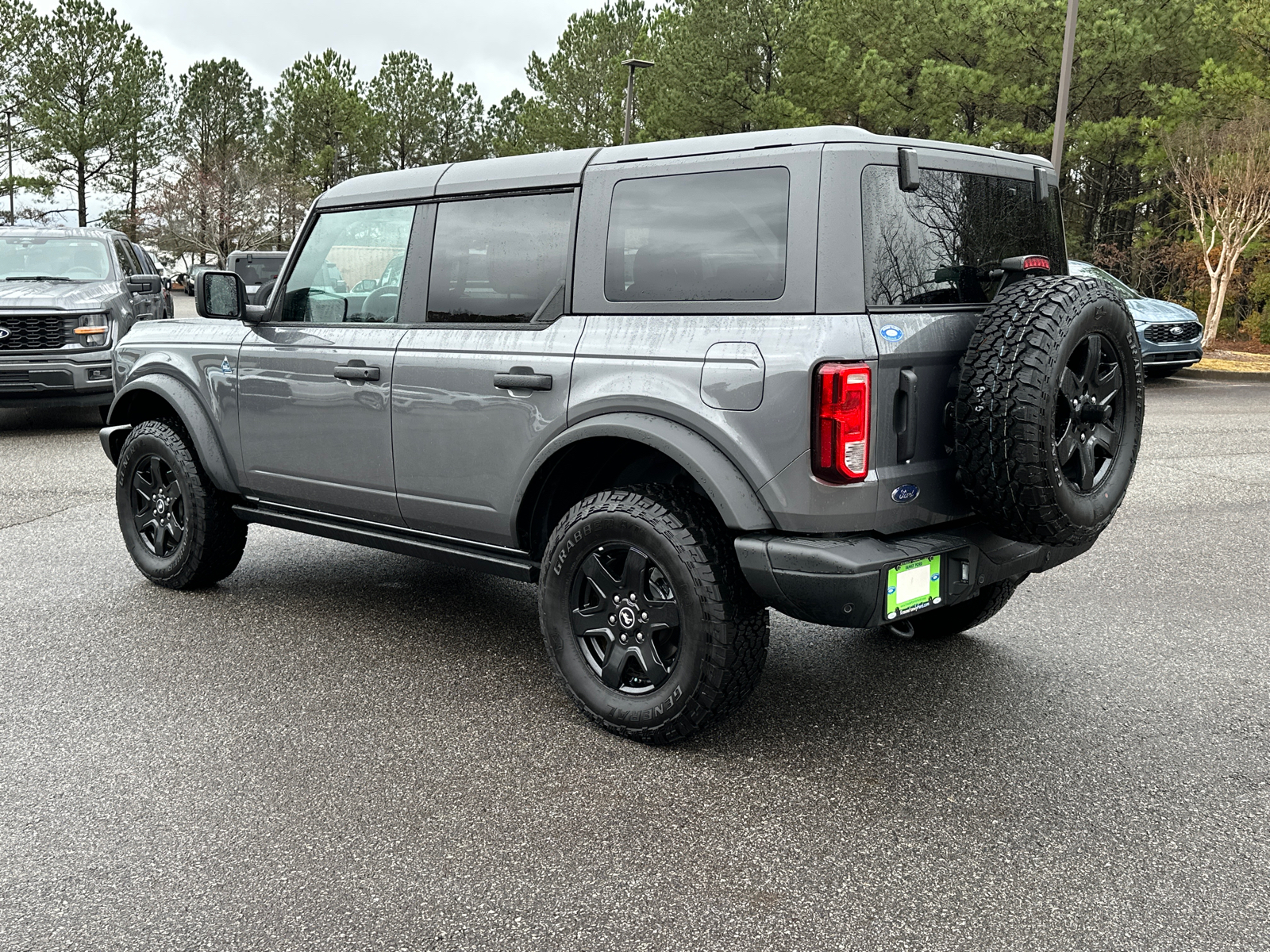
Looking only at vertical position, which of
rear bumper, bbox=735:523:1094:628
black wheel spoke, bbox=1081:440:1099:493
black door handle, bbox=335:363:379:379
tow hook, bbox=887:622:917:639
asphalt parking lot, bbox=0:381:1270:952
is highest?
black door handle, bbox=335:363:379:379

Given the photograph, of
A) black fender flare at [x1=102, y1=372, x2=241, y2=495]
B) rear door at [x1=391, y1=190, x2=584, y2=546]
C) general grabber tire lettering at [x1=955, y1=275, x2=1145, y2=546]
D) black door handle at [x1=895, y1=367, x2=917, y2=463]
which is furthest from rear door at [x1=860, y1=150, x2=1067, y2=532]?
black fender flare at [x1=102, y1=372, x2=241, y2=495]

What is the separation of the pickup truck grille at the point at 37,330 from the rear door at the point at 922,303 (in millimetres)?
9656

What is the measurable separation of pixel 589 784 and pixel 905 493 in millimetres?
1310

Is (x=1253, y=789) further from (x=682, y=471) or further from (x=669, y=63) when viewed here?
(x=669, y=63)

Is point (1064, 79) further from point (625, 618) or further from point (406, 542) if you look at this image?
point (625, 618)

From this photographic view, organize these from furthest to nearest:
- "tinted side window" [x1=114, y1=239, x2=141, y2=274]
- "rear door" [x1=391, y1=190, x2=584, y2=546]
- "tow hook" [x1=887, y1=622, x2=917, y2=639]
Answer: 1. "tinted side window" [x1=114, y1=239, x2=141, y2=274]
2. "tow hook" [x1=887, y1=622, x2=917, y2=639]
3. "rear door" [x1=391, y1=190, x2=584, y2=546]

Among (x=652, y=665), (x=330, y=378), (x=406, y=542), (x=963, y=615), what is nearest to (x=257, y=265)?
(x=330, y=378)

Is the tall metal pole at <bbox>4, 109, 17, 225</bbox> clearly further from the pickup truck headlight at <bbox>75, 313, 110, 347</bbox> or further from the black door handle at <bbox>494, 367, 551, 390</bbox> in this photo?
the black door handle at <bbox>494, 367, 551, 390</bbox>

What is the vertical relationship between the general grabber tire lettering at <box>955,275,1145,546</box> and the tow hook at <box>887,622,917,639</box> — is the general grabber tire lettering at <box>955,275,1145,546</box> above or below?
above

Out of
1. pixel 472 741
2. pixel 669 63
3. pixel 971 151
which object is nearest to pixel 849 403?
pixel 971 151

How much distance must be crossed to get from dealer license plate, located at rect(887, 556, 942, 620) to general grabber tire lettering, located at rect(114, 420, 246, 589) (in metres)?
3.39

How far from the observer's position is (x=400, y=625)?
5156mm

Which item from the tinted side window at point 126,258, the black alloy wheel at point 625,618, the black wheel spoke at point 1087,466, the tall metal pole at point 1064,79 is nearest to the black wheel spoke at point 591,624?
the black alloy wheel at point 625,618

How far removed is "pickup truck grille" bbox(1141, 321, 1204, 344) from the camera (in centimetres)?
1608
